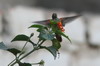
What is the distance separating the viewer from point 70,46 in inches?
72.9

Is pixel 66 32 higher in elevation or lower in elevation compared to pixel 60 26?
lower

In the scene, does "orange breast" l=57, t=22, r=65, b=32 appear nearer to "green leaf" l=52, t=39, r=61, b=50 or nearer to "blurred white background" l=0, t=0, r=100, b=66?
"green leaf" l=52, t=39, r=61, b=50

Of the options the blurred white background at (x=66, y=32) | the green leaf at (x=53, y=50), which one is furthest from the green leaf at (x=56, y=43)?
the blurred white background at (x=66, y=32)

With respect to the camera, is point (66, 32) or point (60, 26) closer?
point (60, 26)

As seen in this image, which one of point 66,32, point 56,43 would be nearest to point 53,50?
point 56,43

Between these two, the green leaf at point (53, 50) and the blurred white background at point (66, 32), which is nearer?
the green leaf at point (53, 50)

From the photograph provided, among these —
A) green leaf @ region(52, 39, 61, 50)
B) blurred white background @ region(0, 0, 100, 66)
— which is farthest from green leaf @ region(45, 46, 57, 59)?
blurred white background @ region(0, 0, 100, 66)

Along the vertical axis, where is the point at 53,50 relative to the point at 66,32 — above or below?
above

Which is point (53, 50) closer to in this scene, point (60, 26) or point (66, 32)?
point (60, 26)

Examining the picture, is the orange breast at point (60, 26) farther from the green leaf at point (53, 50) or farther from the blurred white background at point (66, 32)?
the blurred white background at point (66, 32)

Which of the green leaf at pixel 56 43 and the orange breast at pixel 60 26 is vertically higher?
the orange breast at pixel 60 26

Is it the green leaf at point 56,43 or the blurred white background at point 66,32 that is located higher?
the green leaf at point 56,43

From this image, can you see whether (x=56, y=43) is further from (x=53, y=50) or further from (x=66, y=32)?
(x=66, y=32)

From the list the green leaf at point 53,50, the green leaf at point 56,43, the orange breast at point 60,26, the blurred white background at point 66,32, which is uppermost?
the orange breast at point 60,26
